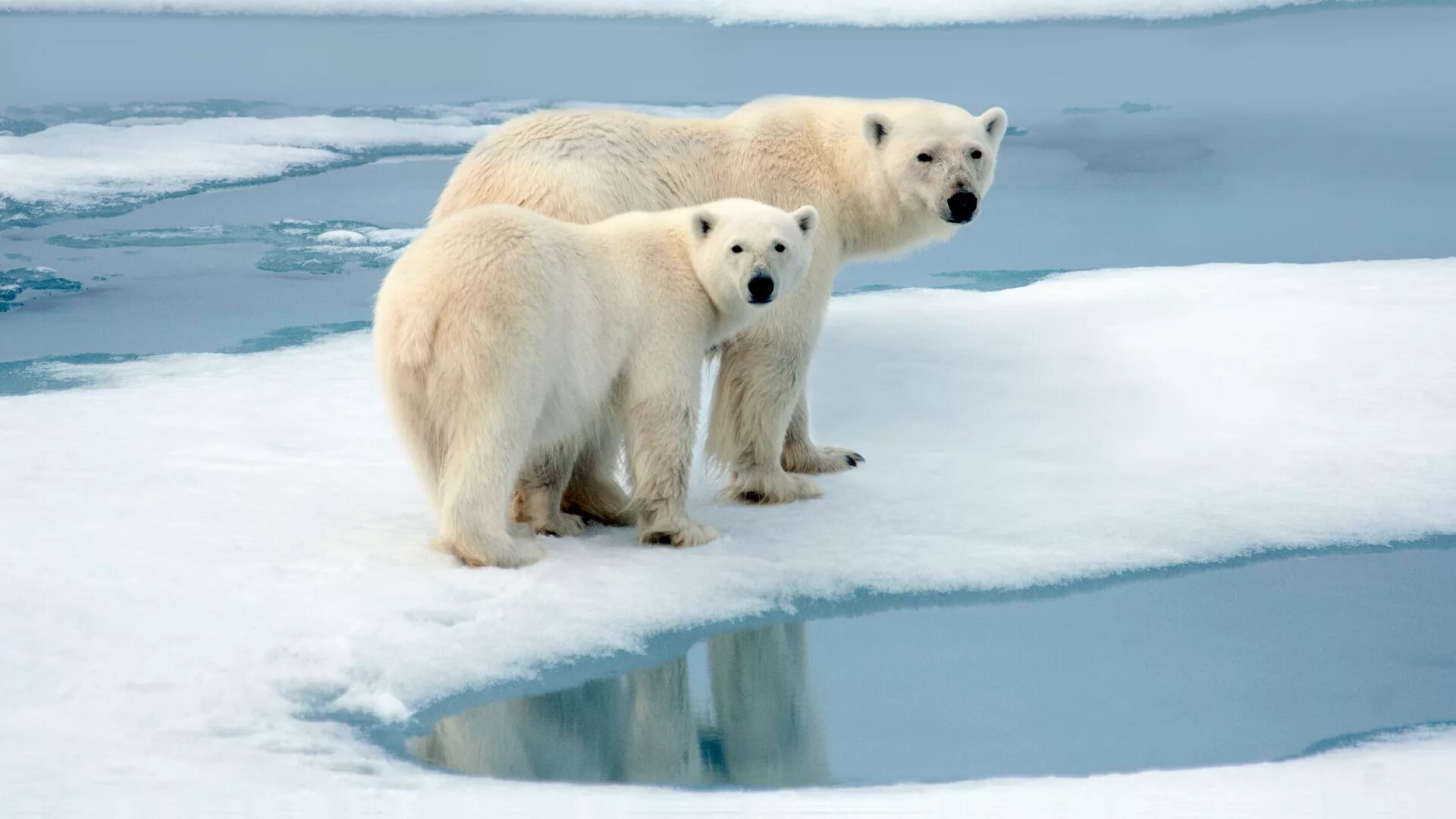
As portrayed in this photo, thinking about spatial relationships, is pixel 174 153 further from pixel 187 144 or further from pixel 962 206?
pixel 962 206

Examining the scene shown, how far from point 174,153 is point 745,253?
7664 millimetres

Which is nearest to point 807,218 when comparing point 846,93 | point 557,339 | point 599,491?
point 557,339

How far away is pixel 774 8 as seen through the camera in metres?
18.0

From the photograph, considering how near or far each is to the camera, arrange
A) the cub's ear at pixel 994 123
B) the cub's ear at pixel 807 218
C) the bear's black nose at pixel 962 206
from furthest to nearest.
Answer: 1. the cub's ear at pixel 994 123
2. the bear's black nose at pixel 962 206
3. the cub's ear at pixel 807 218

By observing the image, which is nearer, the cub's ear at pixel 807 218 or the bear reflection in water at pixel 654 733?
the bear reflection in water at pixel 654 733

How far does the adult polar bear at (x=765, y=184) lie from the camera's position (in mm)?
4605

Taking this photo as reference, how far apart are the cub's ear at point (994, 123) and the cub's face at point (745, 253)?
34.1 inches

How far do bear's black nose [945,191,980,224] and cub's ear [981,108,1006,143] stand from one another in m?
0.24

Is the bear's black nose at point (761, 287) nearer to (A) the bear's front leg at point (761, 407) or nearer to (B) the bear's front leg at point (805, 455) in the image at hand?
(A) the bear's front leg at point (761, 407)

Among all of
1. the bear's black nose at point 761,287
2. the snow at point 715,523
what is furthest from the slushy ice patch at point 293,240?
the bear's black nose at point 761,287

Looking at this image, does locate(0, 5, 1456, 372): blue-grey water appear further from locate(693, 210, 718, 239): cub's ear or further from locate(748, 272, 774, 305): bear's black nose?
locate(748, 272, 774, 305): bear's black nose

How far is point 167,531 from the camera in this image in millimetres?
4117

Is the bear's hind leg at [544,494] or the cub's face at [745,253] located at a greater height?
the cub's face at [745,253]

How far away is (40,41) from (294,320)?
12.4 metres
